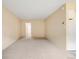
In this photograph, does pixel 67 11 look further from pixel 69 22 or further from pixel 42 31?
pixel 42 31

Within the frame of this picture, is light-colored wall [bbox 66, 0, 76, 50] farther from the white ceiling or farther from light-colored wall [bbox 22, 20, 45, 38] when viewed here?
light-colored wall [bbox 22, 20, 45, 38]

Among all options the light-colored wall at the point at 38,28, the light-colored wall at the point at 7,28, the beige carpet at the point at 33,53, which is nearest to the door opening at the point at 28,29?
the light-colored wall at the point at 38,28

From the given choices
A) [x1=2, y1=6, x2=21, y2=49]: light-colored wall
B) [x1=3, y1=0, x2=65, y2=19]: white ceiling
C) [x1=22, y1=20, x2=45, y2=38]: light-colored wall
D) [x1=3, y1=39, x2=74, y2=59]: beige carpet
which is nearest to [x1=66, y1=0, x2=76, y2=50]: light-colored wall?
[x1=3, y1=0, x2=65, y2=19]: white ceiling

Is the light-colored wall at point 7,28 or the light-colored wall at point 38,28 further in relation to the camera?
the light-colored wall at point 38,28

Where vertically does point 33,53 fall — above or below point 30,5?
below

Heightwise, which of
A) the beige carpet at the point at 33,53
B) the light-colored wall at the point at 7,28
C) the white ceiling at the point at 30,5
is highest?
the white ceiling at the point at 30,5

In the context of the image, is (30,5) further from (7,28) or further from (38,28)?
(38,28)

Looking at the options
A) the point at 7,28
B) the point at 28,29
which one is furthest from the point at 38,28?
the point at 7,28

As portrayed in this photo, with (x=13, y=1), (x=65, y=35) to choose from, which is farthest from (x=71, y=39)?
(x=13, y=1)

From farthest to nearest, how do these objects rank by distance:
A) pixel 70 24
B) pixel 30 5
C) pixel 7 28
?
pixel 7 28 < pixel 70 24 < pixel 30 5

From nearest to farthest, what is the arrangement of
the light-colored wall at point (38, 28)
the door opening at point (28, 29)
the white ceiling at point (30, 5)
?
the white ceiling at point (30, 5) < the light-colored wall at point (38, 28) < the door opening at point (28, 29)

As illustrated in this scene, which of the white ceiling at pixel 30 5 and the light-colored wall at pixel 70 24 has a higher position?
the white ceiling at pixel 30 5

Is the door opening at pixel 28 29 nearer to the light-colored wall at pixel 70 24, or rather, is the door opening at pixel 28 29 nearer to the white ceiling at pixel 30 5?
the white ceiling at pixel 30 5

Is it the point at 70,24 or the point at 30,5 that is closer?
the point at 30,5
